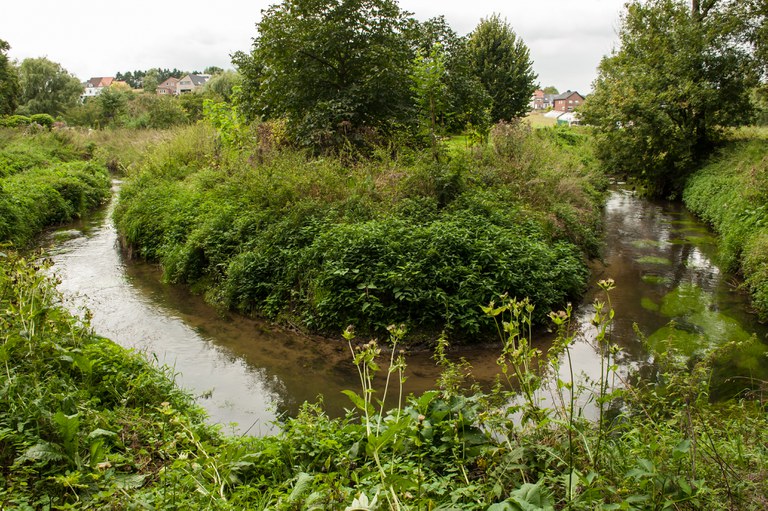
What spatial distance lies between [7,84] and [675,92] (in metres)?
38.0

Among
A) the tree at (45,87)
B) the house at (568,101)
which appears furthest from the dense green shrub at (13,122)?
the house at (568,101)

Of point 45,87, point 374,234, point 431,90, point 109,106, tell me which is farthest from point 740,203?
point 45,87

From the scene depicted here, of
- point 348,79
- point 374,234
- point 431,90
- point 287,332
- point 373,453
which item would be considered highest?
point 348,79

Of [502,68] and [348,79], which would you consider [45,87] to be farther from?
[348,79]

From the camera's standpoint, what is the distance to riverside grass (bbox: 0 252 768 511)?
2654mm

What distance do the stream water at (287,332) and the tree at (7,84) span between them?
88.2 ft

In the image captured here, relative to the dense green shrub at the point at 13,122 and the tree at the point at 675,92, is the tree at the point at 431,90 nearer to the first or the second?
the tree at the point at 675,92

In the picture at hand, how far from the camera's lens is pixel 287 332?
7.81m

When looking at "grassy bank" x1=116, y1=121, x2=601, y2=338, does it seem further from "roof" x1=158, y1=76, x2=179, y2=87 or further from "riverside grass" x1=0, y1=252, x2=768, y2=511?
"roof" x1=158, y1=76, x2=179, y2=87

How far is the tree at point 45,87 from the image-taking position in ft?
149

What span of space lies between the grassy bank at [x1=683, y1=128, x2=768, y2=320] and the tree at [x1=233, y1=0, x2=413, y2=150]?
7.83 meters

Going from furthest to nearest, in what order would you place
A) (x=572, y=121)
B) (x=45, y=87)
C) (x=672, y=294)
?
(x=45, y=87) < (x=572, y=121) < (x=672, y=294)

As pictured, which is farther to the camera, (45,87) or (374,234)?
(45,87)

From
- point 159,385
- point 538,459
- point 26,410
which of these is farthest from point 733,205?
point 26,410
